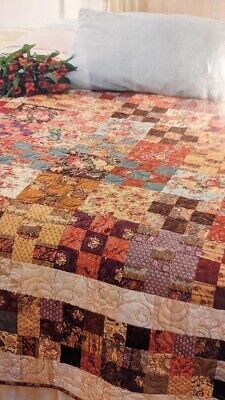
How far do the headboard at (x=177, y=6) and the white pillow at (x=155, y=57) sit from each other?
15.6 inches

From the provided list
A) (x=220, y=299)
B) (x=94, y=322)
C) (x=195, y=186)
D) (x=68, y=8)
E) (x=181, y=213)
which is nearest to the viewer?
(x=220, y=299)

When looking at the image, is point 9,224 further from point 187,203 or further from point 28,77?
point 28,77

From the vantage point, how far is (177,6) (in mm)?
3029

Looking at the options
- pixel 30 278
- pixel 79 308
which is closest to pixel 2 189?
pixel 30 278

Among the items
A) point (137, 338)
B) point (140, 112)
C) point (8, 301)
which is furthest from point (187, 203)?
point (140, 112)

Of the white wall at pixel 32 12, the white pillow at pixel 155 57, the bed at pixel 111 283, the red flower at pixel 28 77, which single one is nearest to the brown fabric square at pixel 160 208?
the bed at pixel 111 283

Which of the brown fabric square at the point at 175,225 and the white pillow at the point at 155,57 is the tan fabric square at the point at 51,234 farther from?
the white pillow at the point at 155,57

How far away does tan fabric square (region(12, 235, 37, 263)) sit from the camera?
1587 mm

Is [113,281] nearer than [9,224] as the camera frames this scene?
Yes

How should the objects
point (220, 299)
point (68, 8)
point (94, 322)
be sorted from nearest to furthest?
point (220, 299) < point (94, 322) < point (68, 8)

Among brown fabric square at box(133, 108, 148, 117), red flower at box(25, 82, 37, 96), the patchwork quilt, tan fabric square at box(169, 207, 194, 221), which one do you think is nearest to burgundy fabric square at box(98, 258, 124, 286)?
the patchwork quilt

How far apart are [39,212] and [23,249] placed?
0.12 m

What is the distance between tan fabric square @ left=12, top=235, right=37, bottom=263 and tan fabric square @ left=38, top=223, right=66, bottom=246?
22 mm

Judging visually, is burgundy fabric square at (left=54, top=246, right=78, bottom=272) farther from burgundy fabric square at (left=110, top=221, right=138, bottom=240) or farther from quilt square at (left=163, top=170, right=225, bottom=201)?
quilt square at (left=163, top=170, right=225, bottom=201)
